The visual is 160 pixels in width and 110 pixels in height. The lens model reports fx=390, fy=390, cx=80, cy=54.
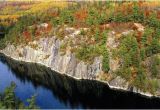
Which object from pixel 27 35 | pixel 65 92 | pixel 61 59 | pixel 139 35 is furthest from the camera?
pixel 27 35

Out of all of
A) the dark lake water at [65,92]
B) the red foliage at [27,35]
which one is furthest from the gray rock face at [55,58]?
the red foliage at [27,35]

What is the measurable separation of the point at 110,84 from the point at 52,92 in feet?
60.7

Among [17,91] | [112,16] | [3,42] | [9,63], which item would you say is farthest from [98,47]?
[3,42]

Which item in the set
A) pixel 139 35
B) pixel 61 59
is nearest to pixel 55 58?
pixel 61 59

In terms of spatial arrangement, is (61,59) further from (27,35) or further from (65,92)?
(27,35)

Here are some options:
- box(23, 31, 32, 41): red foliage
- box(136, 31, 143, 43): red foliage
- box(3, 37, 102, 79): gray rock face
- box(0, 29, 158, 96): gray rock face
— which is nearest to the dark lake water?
box(0, 29, 158, 96): gray rock face

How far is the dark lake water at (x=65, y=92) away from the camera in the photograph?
341 ft

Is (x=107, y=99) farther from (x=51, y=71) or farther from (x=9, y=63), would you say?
(x=9, y=63)

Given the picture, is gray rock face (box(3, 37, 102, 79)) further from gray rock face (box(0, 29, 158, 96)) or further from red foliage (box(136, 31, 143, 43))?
red foliage (box(136, 31, 143, 43))

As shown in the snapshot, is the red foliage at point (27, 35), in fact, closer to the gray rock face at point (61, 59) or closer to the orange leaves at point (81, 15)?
the gray rock face at point (61, 59)

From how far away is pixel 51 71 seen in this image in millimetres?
147000

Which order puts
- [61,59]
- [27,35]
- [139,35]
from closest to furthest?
[139,35]
[61,59]
[27,35]

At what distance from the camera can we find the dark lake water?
341 feet

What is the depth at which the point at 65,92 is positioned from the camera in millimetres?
118438
